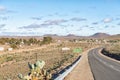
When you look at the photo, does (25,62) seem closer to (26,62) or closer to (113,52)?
(26,62)

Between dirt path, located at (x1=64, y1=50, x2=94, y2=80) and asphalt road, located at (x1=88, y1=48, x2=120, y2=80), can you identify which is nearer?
dirt path, located at (x1=64, y1=50, x2=94, y2=80)

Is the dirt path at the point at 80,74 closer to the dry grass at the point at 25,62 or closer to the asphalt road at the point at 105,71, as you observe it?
the asphalt road at the point at 105,71

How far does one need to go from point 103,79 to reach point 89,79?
109cm

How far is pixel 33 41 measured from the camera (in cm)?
18700

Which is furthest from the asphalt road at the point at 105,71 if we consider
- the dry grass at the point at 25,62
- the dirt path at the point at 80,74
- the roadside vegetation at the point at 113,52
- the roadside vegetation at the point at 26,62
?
the roadside vegetation at the point at 113,52

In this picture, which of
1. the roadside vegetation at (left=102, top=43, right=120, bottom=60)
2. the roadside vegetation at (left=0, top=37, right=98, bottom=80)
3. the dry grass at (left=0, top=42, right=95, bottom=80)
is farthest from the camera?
the roadside vegetation at (left=102, top=43, right=120, bottom=60)

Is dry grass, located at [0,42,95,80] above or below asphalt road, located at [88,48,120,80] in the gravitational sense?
below

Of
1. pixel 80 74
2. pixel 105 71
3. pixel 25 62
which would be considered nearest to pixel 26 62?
Result: pixel 25 62

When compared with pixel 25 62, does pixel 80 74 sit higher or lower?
higher

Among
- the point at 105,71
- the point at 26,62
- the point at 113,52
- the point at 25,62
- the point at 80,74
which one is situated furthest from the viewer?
the point at 113,52

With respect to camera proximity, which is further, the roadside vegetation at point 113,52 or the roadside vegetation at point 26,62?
the roadside vegetation at point 113,52

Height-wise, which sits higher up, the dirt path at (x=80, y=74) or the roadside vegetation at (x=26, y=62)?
the dirt path at (x=80, y=74)

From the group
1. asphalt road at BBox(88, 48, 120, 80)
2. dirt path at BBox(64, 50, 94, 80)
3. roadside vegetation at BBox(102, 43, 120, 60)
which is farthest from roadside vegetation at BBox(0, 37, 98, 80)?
roadside vegetation at BBox(102, 43, 120, 60)

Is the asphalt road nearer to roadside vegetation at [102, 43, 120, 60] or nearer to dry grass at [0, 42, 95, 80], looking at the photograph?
dry grass at [0, 42, 95, 80]
